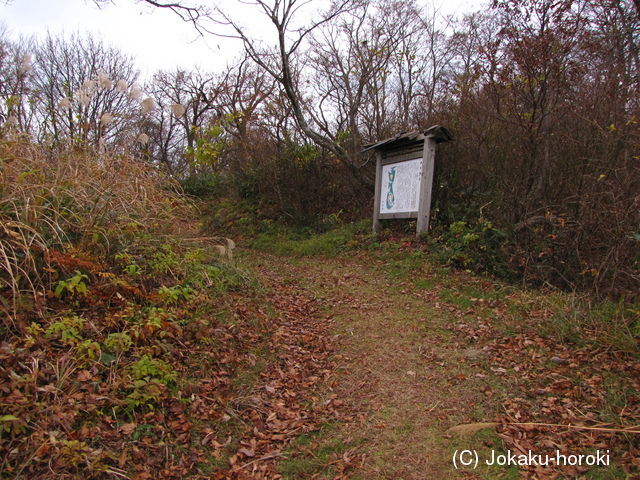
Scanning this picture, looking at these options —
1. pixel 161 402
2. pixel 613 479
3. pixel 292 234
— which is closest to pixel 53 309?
pixel 161 402

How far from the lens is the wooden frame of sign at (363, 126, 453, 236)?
756 cm

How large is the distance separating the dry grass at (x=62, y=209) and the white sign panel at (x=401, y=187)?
454 centimetres

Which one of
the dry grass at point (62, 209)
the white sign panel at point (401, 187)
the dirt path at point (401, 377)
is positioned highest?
the white sign panel at point (401, 187)

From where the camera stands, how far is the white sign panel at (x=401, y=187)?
7.82 meters

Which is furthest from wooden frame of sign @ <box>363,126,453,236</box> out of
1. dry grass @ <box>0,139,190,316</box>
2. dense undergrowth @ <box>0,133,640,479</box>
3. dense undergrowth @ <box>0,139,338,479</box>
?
dry grass @ <box>0,139,190,316</box>

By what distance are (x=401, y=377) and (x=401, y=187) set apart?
206 inches

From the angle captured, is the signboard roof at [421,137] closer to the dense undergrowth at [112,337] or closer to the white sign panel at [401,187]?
the white sign panel at [401,187]

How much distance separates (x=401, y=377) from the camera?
3.56 metres

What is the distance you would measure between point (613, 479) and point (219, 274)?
12.9 feet

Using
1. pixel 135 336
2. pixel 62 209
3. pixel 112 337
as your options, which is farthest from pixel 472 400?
pixel 62 209

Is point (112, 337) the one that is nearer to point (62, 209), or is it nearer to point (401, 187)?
point (62, 209)

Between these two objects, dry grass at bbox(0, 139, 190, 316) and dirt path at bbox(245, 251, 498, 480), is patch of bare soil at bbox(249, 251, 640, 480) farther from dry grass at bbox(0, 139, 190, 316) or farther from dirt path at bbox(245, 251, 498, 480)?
dry grass at bbox(0, 139, 190, 316)

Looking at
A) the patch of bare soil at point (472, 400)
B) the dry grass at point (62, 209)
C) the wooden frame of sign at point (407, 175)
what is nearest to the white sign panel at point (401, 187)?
the wooden frame of sign at point (407, 175)

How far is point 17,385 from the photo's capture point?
7.84 feet
